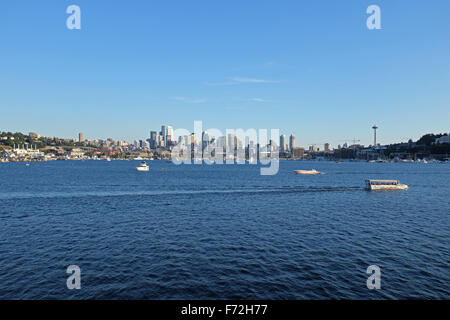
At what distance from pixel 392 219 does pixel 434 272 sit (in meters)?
23.9

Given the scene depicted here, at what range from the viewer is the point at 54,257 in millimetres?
28250

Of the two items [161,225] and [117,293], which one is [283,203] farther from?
[117,293]

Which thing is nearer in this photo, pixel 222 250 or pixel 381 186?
pixel 222 250

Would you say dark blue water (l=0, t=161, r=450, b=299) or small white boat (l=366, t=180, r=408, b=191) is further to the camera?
small white boat (l=366, t=180, r=408, b=191)

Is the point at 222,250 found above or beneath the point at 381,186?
beneath

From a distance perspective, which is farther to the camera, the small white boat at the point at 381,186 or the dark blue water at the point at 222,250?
the small white boat at the point at 381,186

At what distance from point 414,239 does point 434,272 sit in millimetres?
11612

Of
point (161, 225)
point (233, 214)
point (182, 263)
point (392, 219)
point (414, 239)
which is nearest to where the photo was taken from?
point (182, 263)

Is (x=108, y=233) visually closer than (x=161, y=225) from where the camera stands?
Yes
